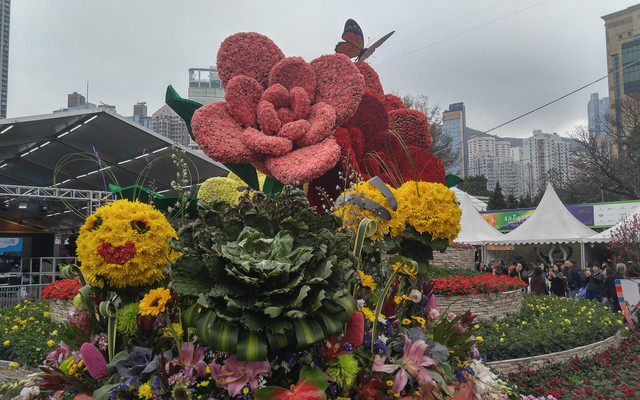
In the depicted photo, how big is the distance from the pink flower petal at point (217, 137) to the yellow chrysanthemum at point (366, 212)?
2.60m

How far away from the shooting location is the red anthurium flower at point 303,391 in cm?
148

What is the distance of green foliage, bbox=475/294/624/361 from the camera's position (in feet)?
17.3

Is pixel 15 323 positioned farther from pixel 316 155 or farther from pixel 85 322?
pixel 85 322

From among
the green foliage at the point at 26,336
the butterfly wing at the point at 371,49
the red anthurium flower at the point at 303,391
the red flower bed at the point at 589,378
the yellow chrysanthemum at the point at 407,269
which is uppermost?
the butterfly wing at the point at 371,49

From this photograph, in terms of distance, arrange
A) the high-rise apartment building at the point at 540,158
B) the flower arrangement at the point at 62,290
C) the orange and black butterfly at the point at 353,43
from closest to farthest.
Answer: the flower arrangement at the point at 62,290, the orange and black butterfly at the point at 353,43, the high-rise apartment building at the point at 540,158

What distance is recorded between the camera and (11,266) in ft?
54.9

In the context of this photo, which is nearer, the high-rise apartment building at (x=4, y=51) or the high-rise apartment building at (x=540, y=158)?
the high-rise apartment building at (x=4, y=51)

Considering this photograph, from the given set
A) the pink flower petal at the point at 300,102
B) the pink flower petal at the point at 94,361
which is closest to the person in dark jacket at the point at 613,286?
the pink flower petal at the point at 300,102

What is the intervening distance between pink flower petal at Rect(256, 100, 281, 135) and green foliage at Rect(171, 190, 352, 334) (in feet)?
11.4

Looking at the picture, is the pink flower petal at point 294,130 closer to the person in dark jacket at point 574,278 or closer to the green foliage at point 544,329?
the green foliage at point 544,329

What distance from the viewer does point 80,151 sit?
12.1m

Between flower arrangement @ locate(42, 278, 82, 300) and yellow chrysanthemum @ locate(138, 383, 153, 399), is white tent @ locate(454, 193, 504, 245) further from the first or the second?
yellow chrysanthemum @ locate(138, 383, 153, 399)

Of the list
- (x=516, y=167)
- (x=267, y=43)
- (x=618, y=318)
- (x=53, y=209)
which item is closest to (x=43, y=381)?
(x=267, y=43)

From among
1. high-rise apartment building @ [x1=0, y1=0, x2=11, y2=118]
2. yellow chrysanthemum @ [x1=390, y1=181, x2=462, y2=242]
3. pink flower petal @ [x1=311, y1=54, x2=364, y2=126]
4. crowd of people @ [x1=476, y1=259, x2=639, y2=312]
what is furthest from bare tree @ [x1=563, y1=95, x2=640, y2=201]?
high-rise apartment building @ [x1=0, y1=0, x2=11, y2=118]
